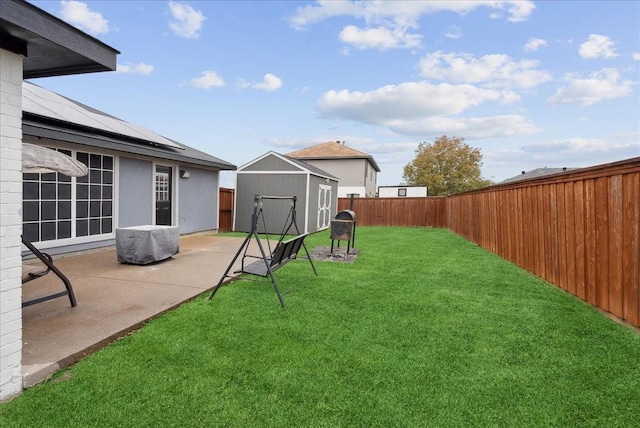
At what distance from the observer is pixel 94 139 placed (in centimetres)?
709

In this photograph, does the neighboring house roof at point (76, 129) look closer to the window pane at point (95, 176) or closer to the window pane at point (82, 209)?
the window pane at point (95, 176)

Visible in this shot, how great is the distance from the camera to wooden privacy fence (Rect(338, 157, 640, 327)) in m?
3.67

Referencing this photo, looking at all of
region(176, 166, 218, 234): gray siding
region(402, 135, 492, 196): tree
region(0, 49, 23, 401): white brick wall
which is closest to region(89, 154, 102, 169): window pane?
region(176, 166, 218, 234): gray siding

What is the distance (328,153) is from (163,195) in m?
20.4

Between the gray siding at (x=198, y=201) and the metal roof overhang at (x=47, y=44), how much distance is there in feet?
26.2

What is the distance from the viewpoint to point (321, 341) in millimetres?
3305

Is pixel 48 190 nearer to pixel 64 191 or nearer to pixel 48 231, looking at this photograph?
pixel 64 191

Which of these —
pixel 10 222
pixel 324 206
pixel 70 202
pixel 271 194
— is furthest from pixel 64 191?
pixel 324 206

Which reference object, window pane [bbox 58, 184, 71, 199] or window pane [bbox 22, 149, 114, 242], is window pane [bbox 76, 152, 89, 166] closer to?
window pane [bbox 22, 149, 114, 242]

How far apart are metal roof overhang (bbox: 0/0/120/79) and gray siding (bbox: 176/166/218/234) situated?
7.99m

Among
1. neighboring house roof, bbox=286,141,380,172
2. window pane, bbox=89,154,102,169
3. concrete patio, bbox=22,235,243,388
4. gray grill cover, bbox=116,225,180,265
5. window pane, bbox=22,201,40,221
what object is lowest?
concrete patio, bbox=22,235,243,388

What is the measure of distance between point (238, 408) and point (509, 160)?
3948 centimetres

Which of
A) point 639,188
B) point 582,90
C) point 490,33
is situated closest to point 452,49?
point 490,33

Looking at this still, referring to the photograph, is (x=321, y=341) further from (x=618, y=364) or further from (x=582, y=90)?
(x=582, y=90)
